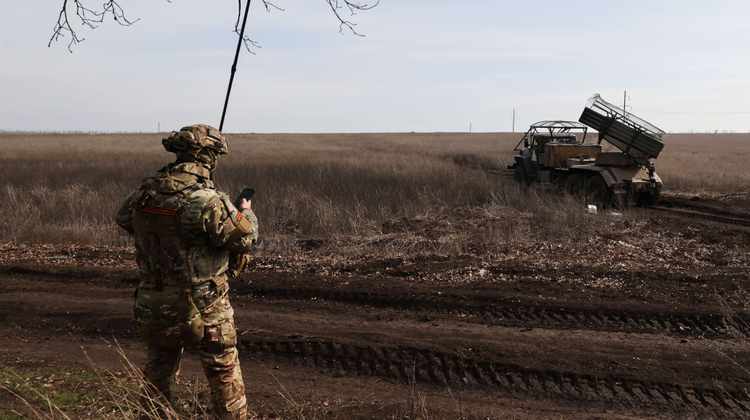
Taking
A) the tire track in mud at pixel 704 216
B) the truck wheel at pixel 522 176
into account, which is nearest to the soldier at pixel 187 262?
the tire track in mud at pixel 704 216

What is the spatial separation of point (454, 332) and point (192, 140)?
9.42ft

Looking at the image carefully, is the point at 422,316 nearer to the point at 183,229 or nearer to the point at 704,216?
the point at 183,229

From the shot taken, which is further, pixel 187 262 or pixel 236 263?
pixel 236 263

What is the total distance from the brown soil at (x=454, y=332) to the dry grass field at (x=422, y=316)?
0.02m

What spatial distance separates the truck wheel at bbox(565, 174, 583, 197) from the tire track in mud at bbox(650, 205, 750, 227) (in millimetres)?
1626

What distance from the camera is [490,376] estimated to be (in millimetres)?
3816

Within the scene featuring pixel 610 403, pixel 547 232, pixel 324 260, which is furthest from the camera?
pixel 547 232

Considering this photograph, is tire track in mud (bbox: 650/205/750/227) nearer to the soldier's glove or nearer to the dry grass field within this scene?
the dry grass field

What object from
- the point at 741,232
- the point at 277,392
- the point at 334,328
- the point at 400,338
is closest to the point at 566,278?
the point at 400,338

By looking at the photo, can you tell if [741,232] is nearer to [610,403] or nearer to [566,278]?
[566,278]

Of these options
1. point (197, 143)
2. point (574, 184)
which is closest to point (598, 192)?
point (574, 184)

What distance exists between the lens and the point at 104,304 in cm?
528

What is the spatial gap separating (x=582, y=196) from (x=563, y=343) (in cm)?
828

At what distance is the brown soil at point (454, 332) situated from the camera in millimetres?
3531
